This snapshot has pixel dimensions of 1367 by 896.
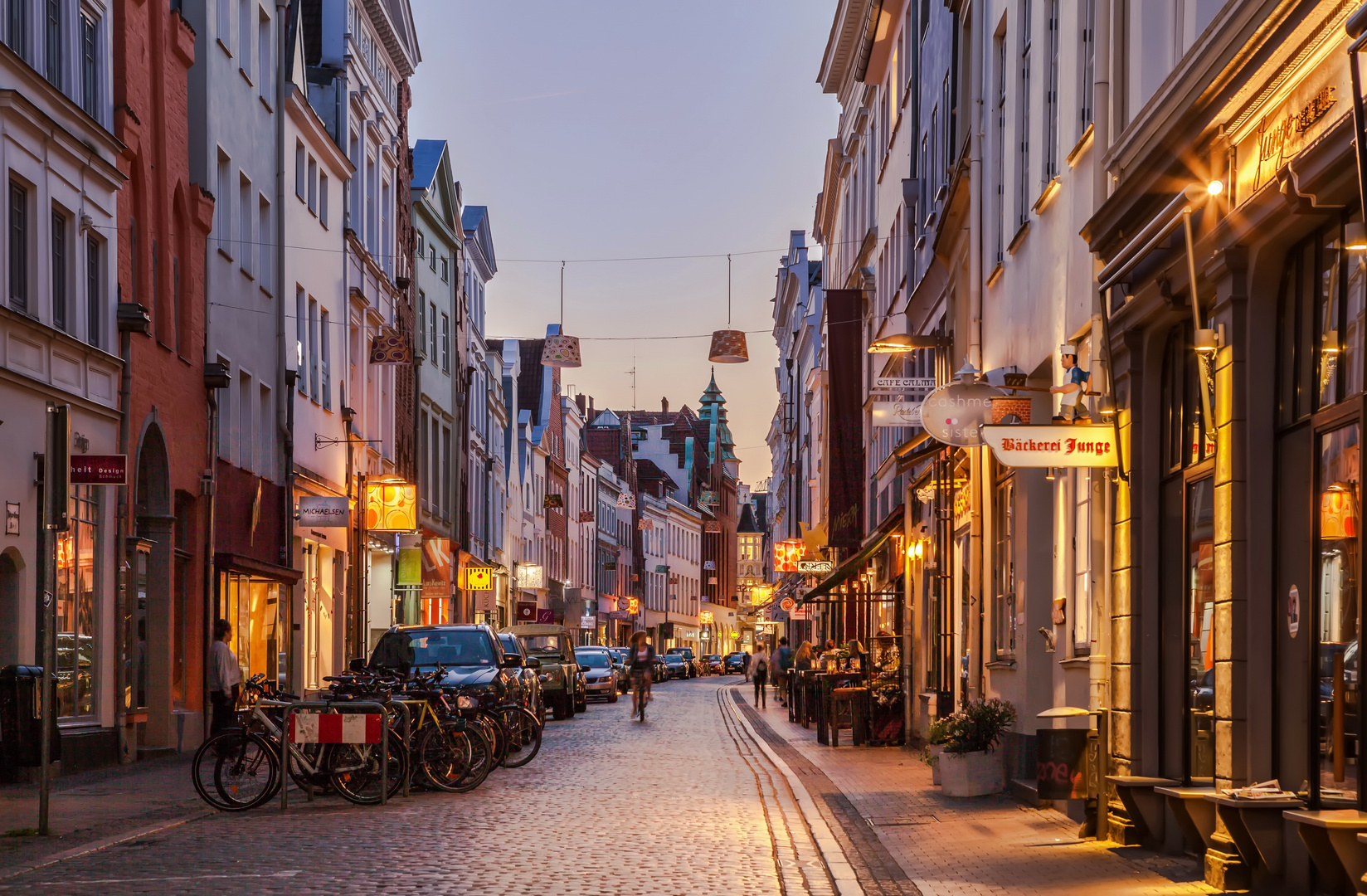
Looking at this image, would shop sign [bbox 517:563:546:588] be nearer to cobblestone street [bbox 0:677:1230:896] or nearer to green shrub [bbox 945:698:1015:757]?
cobblestone street [bbox 0:677:1230:896]

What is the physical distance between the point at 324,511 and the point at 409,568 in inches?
621

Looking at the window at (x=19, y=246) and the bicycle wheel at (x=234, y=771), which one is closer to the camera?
the bicycle wheel at (x=234, y=771)

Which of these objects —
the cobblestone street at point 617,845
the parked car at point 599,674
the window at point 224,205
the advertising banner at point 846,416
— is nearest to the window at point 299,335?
the window at point 224,205

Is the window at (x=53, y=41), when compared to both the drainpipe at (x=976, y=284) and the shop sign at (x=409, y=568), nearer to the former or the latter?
the drainpipe at (x=976, y=284)

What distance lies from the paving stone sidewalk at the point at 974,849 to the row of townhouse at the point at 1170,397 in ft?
1.02

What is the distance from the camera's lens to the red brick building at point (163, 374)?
2356 centimetres

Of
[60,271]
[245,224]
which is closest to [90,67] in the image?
[60,271]

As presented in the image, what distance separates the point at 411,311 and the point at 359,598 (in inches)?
407

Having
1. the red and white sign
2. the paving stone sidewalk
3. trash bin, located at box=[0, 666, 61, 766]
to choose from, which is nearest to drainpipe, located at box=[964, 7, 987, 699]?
the paving stone sidewalk

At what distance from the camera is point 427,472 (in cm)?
5288

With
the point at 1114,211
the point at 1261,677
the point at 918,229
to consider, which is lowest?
the point at 1261,677

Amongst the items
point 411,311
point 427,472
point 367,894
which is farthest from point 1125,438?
point 427,472

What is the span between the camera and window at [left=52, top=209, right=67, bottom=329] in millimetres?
21109

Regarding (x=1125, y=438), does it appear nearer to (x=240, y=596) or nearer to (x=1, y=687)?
(x=1, y=687)
